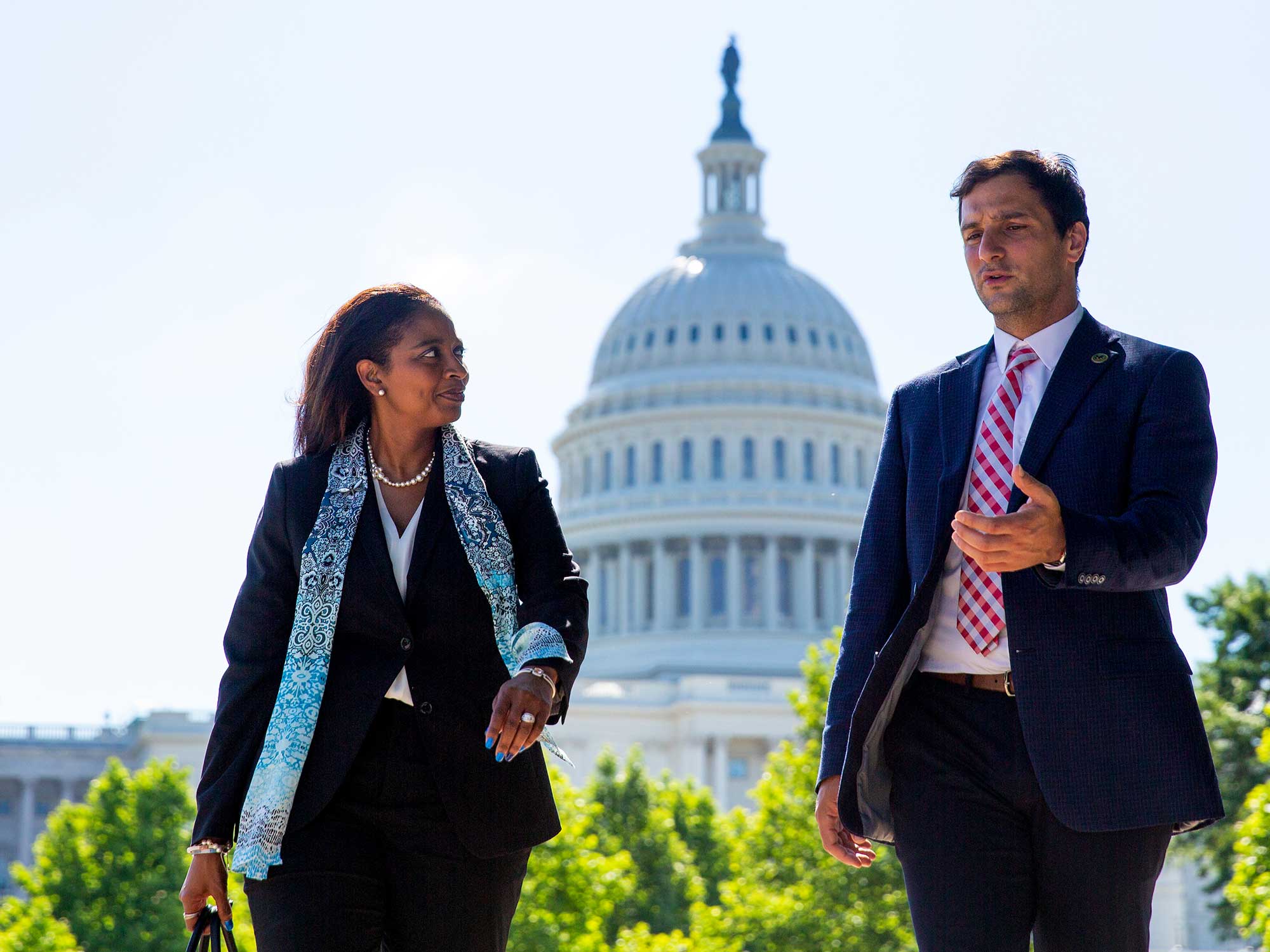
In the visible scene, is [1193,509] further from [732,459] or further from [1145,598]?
[732,459]

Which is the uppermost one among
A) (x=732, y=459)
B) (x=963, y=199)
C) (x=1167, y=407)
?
(x=732, y=459)

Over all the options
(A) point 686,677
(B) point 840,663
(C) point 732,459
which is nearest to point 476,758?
(B) point 840,663

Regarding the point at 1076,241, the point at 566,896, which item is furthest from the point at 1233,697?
the point at 1076,241

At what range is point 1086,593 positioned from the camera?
6.57 meters

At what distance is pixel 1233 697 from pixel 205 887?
4278 cm

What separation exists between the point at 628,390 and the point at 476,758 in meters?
118

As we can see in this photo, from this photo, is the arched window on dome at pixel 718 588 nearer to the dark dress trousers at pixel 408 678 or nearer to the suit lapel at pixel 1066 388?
the dark dress trousers at pixel 408 678

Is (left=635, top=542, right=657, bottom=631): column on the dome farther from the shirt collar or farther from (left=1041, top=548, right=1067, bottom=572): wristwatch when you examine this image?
(left=1041, top=548, right=1067, bottom=572): wristwatch

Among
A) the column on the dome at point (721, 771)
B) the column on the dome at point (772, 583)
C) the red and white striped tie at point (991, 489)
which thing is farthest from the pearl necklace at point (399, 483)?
the column on the dome at point (772, 583)

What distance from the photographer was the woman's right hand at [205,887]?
6.86 meters

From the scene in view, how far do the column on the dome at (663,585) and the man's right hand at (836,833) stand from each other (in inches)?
4294

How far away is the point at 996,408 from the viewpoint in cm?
710

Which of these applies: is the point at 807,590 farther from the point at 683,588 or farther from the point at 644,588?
the point at 644,588

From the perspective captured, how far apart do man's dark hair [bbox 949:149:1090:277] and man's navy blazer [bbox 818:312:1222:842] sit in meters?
0.36
